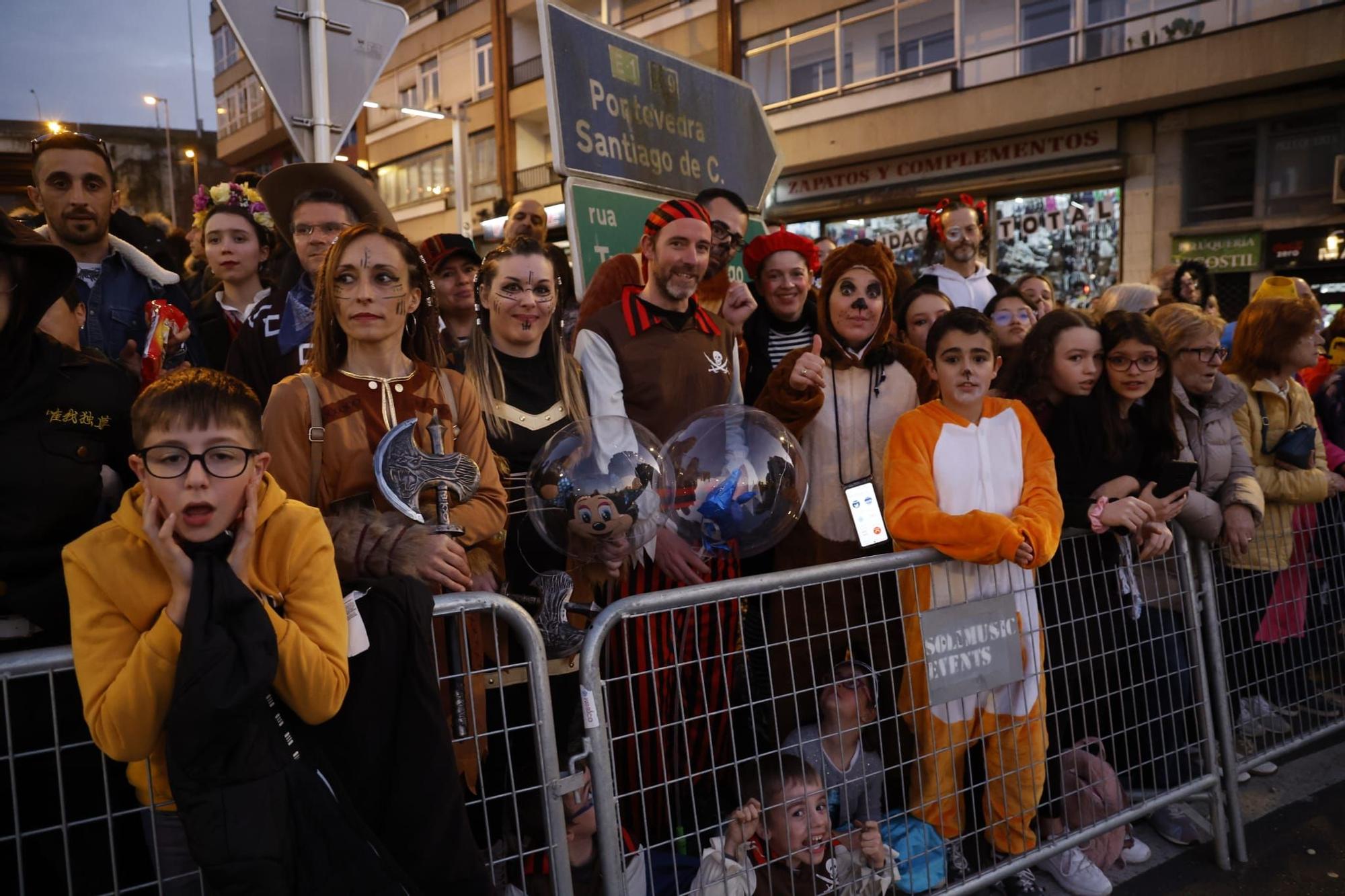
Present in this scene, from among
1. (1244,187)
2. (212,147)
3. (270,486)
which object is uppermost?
(212,147)

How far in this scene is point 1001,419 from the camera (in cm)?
310

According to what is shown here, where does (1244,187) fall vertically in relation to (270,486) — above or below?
above

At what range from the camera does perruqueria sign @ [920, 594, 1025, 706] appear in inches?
103

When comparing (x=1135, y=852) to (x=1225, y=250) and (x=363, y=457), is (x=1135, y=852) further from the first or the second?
(x=1225, y=250)

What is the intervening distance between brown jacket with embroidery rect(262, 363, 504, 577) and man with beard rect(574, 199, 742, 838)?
65 cm

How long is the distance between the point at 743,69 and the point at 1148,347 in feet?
59.7

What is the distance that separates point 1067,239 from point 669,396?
14496mm

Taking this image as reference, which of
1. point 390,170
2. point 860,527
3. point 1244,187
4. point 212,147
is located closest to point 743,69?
point 1244,187

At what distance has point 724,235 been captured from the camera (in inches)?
153

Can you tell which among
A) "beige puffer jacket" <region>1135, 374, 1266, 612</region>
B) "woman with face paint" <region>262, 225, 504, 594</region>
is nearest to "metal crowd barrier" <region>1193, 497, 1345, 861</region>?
"beige puffer jacket" <region>1135, 374, 1266, 612</region>

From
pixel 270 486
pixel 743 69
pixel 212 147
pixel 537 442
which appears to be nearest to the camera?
pixel 270 486

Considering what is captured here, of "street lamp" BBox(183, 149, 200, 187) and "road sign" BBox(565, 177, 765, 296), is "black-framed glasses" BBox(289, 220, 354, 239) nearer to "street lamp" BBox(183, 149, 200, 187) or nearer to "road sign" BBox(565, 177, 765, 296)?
"road sign" BBox(565, 177, 765, 296)

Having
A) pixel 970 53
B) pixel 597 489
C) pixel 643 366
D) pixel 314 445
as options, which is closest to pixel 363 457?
pixel 314 445

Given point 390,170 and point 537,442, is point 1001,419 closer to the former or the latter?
point 537,442
